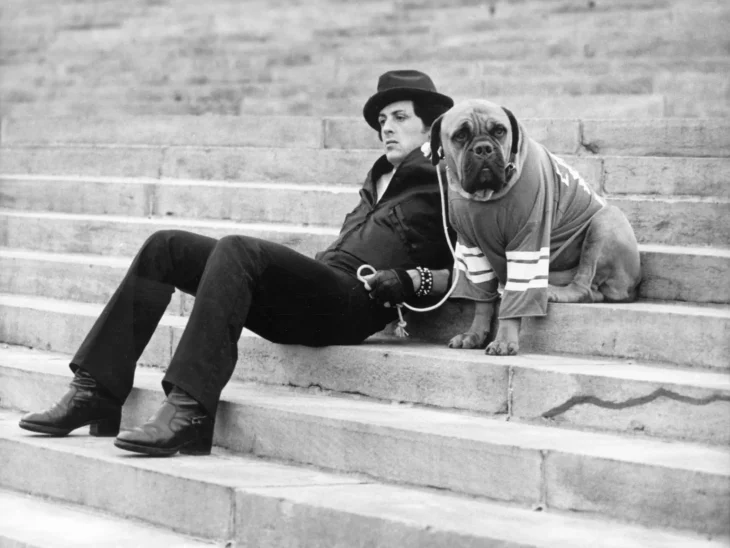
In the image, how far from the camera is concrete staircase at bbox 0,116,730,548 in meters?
3.75

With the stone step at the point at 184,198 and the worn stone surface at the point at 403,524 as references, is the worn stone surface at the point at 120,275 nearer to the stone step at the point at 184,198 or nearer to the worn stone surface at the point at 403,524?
the stone step at the point at 184,198

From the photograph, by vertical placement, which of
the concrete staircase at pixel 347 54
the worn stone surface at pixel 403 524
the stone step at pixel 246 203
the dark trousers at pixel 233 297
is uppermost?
the concrete staircase at pixel 347 54

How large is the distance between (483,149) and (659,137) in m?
1.84

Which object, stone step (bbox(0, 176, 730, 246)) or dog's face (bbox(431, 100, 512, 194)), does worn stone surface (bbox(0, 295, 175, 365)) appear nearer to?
stone step (bbox(0, 176, 730, 246))

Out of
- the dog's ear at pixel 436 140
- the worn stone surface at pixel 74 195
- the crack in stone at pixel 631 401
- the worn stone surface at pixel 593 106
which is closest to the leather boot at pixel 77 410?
the dog's ear at pixel 436 140

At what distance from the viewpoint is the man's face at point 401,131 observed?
5199 mm

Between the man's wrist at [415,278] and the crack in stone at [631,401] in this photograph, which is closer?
the crack in stone at [631,401]

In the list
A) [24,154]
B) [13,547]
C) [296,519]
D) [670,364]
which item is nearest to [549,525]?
[296,519]

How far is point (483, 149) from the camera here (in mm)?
4574

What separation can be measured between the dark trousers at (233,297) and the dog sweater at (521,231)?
1.40 ft

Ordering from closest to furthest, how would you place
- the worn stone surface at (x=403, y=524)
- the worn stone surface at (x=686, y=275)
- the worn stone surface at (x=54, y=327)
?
the worn stone surface at (x=403, y=524), the worn stone surface at (x=686, y=275), the worn stone surface at (x=54, y=327)

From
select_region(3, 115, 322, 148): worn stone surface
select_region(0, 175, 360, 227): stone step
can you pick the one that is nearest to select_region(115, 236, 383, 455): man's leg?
select_region(0, 175, 360, 227): stone step

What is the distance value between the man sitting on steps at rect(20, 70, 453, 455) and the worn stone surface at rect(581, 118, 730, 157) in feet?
4.39

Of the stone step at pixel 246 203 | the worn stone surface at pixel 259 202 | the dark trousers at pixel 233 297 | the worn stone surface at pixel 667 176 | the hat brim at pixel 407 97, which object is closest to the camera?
the dark trousers at pixel 233 297
